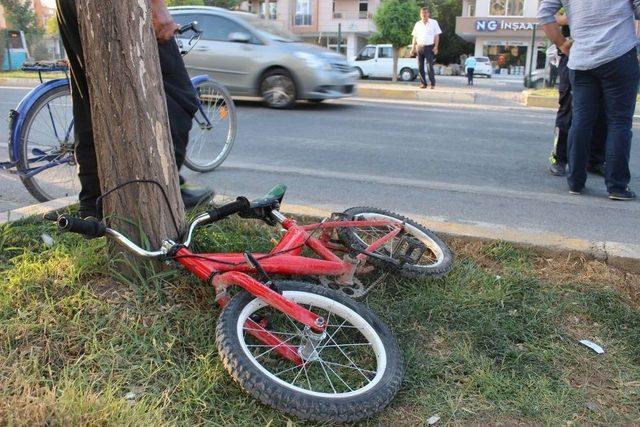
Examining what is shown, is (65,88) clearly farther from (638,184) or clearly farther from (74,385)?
(638,184)

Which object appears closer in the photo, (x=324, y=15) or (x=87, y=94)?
(x=87, y=94)

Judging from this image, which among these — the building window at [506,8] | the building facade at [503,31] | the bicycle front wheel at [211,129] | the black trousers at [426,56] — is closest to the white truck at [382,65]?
the black trousers at [426,56]

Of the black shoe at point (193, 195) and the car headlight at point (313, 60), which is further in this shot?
the car headlight at point (313, 60)

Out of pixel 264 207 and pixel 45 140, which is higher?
pixel 45 140

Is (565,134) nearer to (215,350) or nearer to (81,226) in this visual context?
(215,350)

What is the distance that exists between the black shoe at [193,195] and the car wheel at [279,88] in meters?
6.51

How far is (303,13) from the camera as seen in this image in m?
47.2

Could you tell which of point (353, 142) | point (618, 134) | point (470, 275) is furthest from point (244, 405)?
point (353, 142)

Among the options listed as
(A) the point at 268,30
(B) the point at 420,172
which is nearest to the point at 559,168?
(B) the point at 420,172

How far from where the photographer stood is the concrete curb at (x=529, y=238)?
301 centimetres

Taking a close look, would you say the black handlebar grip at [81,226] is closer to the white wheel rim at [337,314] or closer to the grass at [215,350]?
the grass at [215,350]

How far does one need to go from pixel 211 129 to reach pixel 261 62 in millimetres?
5372

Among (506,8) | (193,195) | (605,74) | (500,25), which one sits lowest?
(193,195)

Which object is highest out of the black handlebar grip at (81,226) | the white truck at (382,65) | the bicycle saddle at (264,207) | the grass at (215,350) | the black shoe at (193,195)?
the white truck at (382,65)
